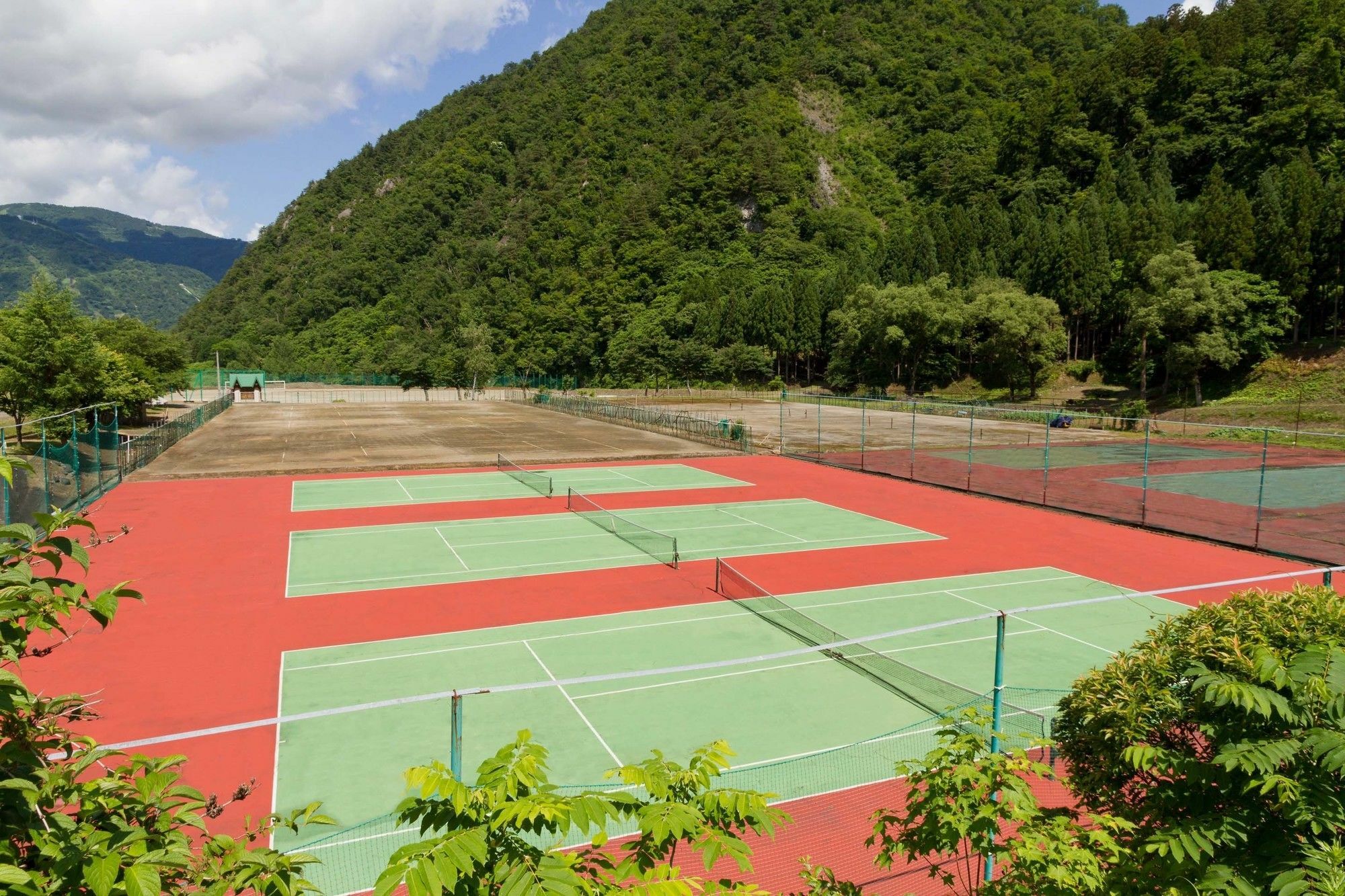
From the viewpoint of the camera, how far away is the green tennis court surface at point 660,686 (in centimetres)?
1048

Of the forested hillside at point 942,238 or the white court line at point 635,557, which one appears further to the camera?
the forested hillside at point 942,238

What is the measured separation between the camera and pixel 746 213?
16862 cm

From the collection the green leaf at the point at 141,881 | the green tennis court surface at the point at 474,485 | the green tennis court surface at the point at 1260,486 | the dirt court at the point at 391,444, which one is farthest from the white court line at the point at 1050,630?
the dirt court at the point at 391,444

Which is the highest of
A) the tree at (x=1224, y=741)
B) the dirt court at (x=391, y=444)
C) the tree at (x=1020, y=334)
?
the tree at (x=1020, y=334)

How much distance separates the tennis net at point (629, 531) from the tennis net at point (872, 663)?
9.21 ft

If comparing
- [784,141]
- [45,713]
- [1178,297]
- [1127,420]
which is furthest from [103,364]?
[784,141]

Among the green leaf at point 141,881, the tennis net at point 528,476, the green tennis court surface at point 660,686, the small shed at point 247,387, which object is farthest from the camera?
the small shed at point 247,387

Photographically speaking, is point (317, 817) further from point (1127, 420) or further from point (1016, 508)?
point (1127, 420)

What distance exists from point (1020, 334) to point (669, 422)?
143 feet

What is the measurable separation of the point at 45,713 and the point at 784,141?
191806 mm

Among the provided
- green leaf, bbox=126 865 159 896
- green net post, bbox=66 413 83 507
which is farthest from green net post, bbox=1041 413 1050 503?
green net post, bbox=66 413 83 507

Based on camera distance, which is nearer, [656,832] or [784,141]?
[656,832]

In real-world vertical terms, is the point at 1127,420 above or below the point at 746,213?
below

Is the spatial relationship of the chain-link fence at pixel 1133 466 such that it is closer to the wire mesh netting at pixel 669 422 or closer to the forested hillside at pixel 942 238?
the wire mesh netting at pixel 669 422
